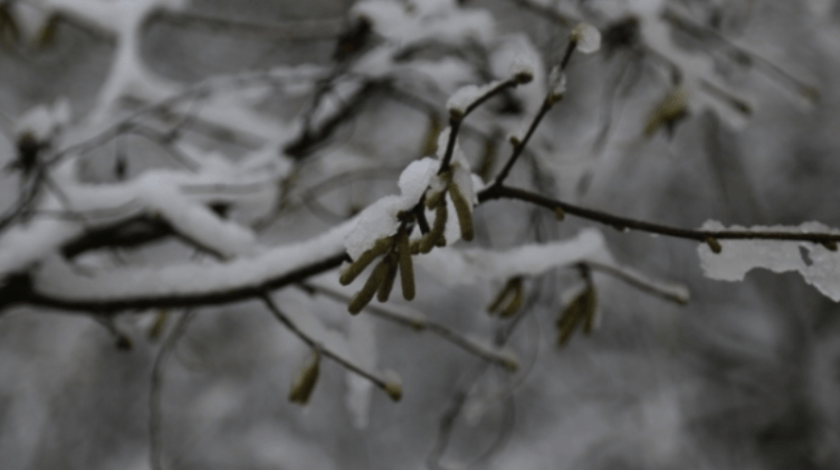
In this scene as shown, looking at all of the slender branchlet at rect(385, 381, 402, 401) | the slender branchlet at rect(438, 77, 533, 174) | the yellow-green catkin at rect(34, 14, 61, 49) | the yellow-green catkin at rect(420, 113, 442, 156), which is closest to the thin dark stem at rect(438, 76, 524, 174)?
the slender branchlet at rect(438, 77, 533, 174)

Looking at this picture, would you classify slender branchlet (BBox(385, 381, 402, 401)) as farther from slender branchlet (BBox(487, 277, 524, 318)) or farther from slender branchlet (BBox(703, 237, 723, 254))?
slender branchlet (BBox(703, 237, 723, 254))

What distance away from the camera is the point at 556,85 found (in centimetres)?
41

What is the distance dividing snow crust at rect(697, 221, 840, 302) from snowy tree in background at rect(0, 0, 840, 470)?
347mm

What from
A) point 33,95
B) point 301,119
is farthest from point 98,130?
point 33,95

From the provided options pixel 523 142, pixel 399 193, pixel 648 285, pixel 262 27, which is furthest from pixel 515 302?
pixel 399 193

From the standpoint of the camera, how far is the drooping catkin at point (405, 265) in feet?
1.24

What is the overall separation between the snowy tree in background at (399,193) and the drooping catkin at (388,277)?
33 centimetres

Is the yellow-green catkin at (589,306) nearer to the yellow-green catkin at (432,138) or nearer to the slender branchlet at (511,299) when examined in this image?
the slender branchlet at (511,299)

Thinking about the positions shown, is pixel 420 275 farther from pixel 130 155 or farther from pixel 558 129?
pixel 130 155

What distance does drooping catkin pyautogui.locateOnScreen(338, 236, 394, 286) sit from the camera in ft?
1.22

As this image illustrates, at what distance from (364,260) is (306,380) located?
259 mm

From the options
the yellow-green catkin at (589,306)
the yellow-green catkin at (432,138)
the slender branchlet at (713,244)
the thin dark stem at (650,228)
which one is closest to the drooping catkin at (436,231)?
the thin dark stem at (650,228)

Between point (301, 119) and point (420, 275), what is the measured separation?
6.07 ft

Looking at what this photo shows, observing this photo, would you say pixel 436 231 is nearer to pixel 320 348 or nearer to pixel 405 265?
pixel 405 265
